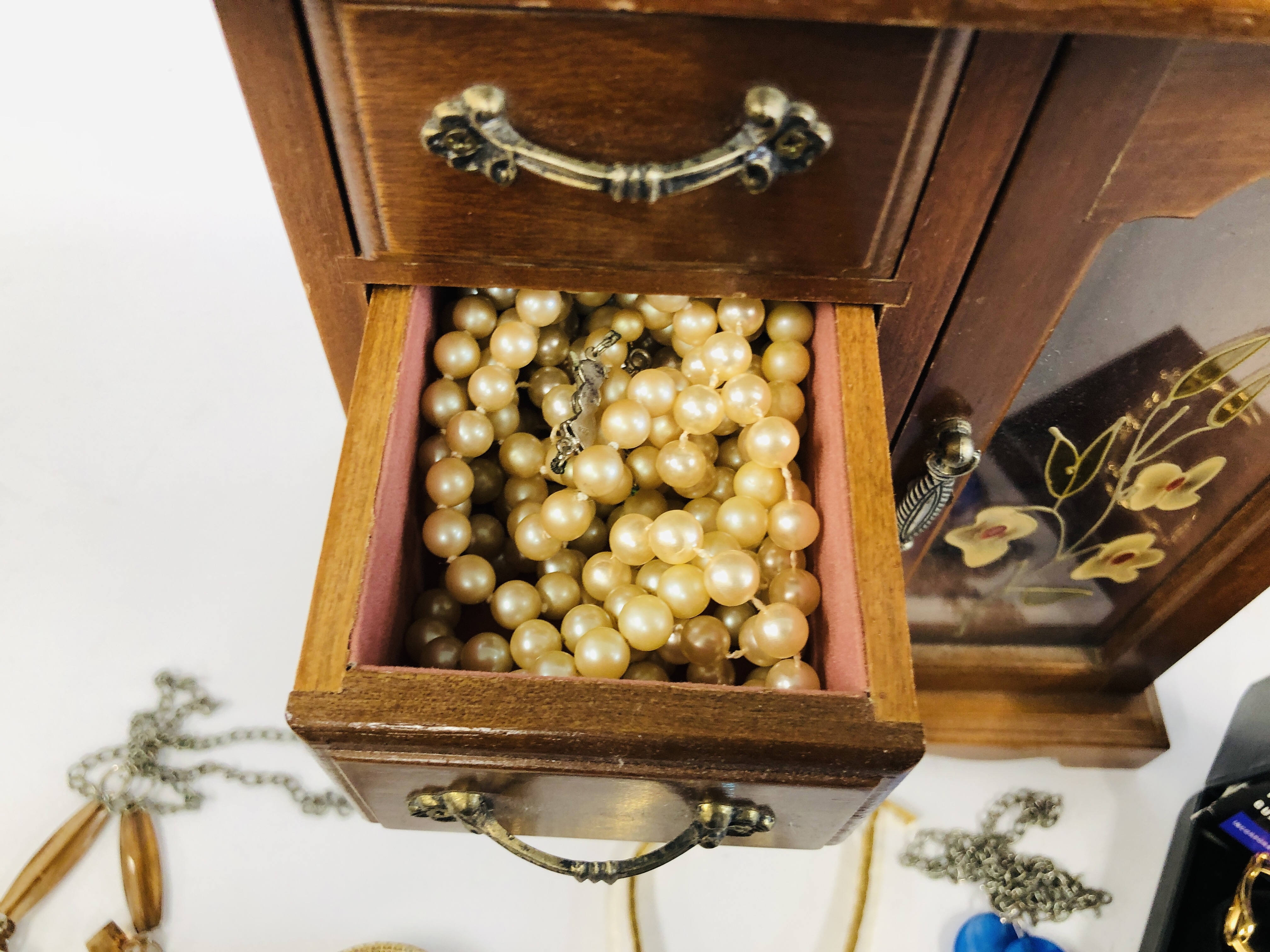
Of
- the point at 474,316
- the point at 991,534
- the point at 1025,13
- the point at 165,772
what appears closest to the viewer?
the point at 1025,13

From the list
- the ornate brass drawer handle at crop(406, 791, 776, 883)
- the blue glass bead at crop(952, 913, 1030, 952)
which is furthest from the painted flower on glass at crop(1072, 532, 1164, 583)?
the ornate brass drawer handle at crop(406, 791, 776, 883)

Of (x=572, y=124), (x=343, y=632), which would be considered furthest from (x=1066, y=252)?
(x=343, y=632)

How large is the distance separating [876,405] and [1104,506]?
11.1 inches

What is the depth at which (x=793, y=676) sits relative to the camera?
17.5 inches

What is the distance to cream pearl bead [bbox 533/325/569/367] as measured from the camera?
0.58 meters

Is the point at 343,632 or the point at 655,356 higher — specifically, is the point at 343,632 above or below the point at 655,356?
below

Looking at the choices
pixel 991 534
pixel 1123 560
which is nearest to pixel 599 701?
pixel 991 534

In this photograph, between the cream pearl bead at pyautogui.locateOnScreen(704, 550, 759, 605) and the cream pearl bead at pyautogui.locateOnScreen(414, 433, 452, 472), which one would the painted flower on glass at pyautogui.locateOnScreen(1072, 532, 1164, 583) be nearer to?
the cream pearl bead at pyautogui.locateOnScreen(704, 550, 759, 605)

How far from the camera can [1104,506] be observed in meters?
0.63

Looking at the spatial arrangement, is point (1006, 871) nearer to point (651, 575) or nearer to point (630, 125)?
point (651, 575)

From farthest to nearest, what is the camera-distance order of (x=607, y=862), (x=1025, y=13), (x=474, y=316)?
(x=474, y=316)
(x=607, y=862)
(x=1025, y=13)

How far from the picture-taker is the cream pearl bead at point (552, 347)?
0.58 metres

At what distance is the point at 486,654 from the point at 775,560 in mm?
157

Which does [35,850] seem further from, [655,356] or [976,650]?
[976,650]
